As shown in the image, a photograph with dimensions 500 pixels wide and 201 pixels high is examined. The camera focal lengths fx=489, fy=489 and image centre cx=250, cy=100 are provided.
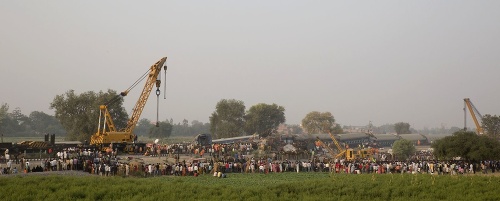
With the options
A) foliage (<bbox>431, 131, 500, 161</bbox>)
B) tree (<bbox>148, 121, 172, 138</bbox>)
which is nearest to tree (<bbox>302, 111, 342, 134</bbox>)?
tree (<bbox>148, 121, 172, 138</bbox>)

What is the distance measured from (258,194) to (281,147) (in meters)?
46.3

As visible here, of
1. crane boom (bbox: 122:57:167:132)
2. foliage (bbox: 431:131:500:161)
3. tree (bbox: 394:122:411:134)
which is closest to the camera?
foliage (bbox: 431:131:500:161)

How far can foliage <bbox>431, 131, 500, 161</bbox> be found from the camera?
47.2m

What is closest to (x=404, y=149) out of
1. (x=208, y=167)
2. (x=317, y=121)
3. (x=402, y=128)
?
(x=208, y=167)

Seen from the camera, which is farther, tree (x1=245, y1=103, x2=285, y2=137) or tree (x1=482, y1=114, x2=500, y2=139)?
tree (x1=245, y1=103, x2=285, y2=137)

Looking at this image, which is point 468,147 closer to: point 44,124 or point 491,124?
point 491,124

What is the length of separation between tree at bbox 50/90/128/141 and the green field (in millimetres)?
56429

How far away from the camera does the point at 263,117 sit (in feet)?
432

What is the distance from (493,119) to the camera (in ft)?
327

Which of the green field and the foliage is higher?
the foliage

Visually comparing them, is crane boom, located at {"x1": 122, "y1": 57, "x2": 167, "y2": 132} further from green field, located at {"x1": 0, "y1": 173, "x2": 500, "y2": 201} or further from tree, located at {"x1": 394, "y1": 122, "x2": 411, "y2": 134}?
tree, located at {"x1": 394, "y1": 122, "x2": 411, "y2": 134}

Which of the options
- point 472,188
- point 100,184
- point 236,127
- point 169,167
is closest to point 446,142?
point 472,188

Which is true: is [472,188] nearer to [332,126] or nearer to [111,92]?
[111,92]

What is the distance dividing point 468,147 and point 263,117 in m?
85.1
